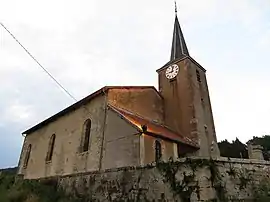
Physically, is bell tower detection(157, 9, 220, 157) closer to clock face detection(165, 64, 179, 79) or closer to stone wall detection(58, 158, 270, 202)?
clock face detection(165, 64, 179, 79)

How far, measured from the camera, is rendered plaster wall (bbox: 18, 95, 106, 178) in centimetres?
1559

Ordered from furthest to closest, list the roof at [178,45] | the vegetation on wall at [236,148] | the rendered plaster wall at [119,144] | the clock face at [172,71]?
the vegetation on wall at [236,148] → the roof at [178,45] → the clock face at [172,71] → the rendered plaster wall at [119,144]

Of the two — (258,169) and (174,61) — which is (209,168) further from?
(174,61)

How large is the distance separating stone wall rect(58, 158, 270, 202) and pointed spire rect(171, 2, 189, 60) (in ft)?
46.5

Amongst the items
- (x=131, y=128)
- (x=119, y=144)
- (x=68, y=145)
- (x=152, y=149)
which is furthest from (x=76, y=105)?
(x=152, y=149)

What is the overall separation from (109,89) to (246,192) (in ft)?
34.6

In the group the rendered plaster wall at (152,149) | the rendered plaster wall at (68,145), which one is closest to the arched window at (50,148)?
the rendered plaster wall at (68,145)

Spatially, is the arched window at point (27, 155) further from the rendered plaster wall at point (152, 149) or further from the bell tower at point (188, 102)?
the rendered plaster wall at point (152, 149)

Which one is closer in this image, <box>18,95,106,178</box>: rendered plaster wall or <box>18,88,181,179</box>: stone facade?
<box>18,88,181,179</box>: stone facade

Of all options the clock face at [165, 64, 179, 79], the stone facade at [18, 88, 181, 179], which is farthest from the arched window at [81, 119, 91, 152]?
the clock face at [165, 64, 179, 79]

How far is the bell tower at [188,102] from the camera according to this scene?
17344 mm

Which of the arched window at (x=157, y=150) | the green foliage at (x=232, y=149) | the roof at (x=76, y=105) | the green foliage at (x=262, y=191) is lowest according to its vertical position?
the green foliage at (x=262, y=191)

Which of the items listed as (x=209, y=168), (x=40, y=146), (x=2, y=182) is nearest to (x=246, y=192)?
(x=209, y=168)

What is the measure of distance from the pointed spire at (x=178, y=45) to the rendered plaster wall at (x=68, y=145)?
9.31 meters
